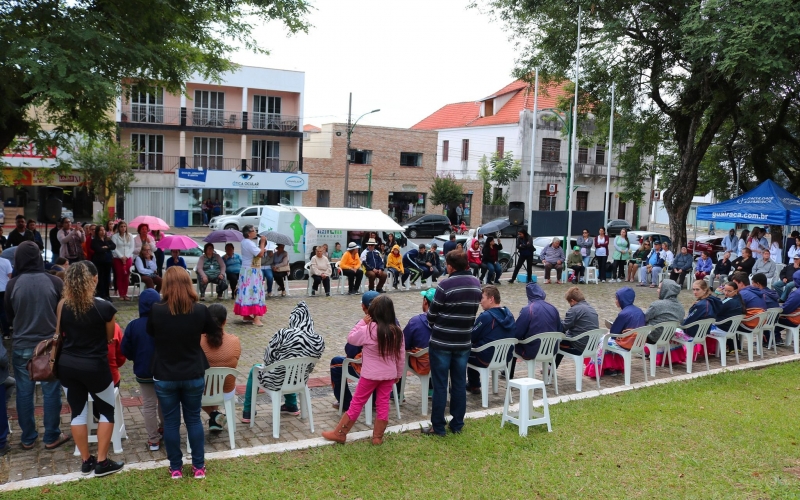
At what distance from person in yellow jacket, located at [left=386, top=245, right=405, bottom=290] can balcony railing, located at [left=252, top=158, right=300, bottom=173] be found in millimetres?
25533

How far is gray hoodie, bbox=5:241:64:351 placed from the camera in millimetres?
6027

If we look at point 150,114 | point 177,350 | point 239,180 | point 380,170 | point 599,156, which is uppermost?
point 150,114

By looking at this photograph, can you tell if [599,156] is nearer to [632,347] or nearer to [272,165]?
[272,165]

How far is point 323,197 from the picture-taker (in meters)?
43.9

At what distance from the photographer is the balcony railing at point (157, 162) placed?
39000 millimetres

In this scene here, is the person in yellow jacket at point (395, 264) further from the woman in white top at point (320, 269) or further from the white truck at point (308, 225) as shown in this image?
the woman in white top at point (320, 269)

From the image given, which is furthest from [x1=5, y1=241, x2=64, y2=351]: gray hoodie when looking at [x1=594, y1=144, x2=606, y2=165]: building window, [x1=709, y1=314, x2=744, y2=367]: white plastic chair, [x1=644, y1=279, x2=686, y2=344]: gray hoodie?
[x1=594, y1=144, x2=606, y2=165]: building window

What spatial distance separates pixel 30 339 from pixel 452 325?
3813 millimetres

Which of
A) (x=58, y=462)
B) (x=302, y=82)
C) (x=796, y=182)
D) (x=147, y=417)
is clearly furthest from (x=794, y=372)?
(x=302, y=82)

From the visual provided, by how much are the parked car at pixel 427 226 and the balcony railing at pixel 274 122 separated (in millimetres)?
9690

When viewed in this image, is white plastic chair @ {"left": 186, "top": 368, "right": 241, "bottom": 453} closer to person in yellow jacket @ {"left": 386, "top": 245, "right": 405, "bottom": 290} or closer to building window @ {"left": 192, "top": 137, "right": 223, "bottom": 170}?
person in yellow jacket @ {"left": 386, "top": 245, "right": 405, "bottom": 290}

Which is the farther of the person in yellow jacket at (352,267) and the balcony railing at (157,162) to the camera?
the balcony railing at (157,162)

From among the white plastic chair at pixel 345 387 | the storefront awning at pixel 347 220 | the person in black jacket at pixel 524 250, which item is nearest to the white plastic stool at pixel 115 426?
the white plastic chair at pixel 345 387

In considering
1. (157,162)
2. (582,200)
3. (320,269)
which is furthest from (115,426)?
(582,200)
